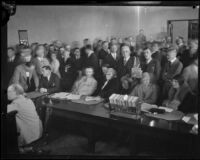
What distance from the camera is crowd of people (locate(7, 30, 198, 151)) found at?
224 centimetres

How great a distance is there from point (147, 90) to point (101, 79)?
41 centimetres

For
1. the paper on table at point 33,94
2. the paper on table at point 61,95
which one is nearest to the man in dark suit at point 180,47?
the paper on table at point 61,95

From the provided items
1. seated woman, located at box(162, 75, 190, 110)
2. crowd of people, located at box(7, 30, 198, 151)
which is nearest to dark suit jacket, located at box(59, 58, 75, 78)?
crowd of people, located at box(7, 30, 198, 151)

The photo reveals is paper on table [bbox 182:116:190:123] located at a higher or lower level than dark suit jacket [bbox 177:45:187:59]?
lower

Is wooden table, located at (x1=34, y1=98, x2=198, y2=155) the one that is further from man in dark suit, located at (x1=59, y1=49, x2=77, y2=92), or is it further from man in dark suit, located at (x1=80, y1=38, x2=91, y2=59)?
man in dark suit, located at (x1=80, y1=38, x2=91, y2=59)

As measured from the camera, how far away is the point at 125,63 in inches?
90.2

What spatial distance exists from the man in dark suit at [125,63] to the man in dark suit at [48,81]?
55 centimetres

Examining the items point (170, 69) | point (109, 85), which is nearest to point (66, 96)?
point (109, 85)

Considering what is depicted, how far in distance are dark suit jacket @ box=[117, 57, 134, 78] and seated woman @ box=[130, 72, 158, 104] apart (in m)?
0.14

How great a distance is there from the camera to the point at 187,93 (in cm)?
224

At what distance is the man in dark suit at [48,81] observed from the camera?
2338mm

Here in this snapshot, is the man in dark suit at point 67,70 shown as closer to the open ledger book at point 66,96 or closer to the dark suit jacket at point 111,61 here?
the open ledger book at point 66,96

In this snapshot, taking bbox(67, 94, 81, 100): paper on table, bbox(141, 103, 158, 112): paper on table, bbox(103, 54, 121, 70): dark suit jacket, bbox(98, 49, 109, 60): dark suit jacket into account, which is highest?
bbox(98, 49, 109, 60): dark suit jacket

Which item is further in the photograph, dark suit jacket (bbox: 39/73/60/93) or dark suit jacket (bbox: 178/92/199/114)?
dark suit jacket (bbox: 39/73/60/93)
